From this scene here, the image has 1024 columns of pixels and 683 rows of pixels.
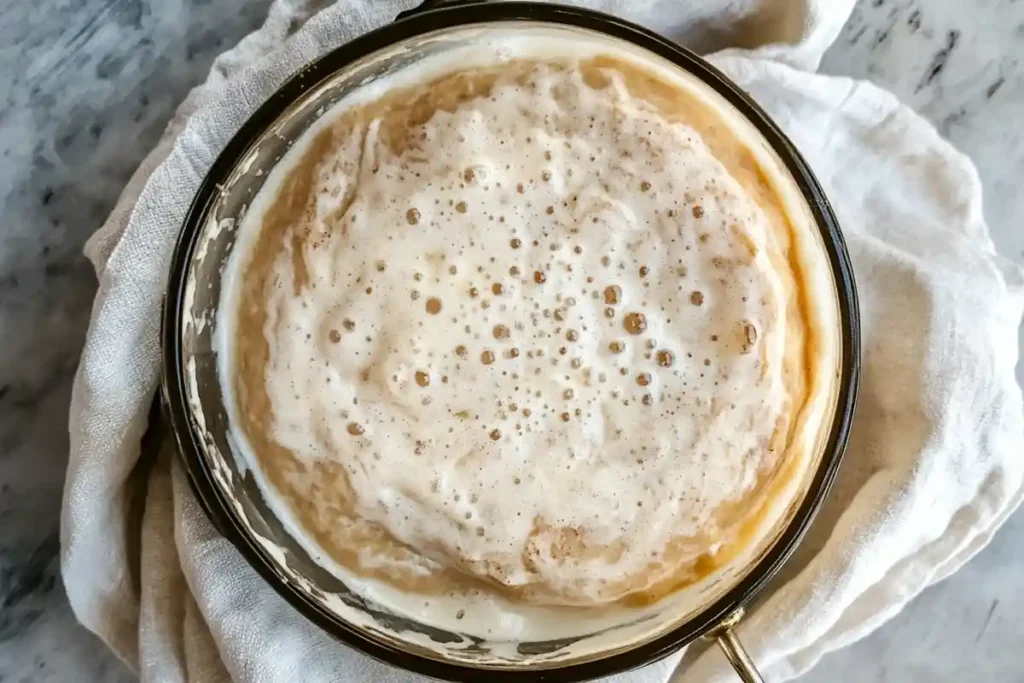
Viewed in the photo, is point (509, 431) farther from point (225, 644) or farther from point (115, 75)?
point (115, 75)

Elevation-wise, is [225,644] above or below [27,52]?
below

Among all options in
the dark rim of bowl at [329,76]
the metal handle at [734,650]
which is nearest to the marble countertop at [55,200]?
the dark rim of bowl at [329,76]

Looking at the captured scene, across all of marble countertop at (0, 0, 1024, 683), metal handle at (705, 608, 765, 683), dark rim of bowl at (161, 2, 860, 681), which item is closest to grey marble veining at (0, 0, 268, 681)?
marble countertop at (0, 0, 1024, 683)

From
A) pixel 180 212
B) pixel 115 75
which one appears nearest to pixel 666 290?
pixel 180 212

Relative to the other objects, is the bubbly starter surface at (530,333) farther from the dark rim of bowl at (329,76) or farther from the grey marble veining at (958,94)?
the grey marble veining at (958,94)

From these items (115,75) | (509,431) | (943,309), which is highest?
(115,75)

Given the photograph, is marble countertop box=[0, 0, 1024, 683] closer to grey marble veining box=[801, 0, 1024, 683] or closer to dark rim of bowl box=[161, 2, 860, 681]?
dark rim of bowl box=[161, 2, 860, 681]

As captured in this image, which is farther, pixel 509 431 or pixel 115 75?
pixel 115 75
